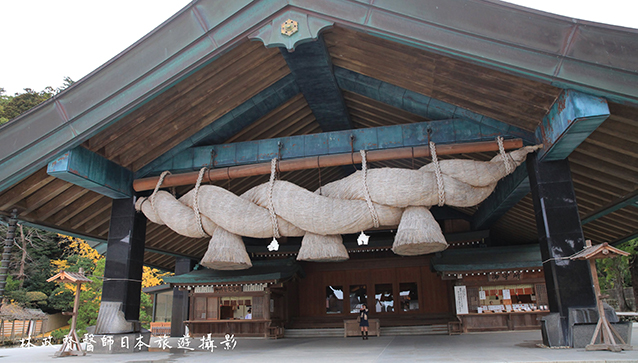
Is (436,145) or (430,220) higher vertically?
(436,145)

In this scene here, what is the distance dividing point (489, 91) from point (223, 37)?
11.0ft

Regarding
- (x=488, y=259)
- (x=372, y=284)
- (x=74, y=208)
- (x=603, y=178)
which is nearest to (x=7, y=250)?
(x=74, y=208)

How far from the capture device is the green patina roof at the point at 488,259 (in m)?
10.4

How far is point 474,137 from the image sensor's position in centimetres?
586

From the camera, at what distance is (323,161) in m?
6.12

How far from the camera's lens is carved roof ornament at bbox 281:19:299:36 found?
459cm

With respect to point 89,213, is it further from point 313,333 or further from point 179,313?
point 179,313

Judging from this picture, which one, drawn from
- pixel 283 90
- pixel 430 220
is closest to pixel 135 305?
pixel 283 90

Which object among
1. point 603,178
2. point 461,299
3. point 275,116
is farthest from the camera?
point 461,299

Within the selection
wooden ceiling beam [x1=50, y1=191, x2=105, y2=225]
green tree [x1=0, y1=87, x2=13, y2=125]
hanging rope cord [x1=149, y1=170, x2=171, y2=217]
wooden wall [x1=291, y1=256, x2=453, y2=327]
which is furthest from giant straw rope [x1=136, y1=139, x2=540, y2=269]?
green tree [x1=0, y1=87, x2=13, y2=125]

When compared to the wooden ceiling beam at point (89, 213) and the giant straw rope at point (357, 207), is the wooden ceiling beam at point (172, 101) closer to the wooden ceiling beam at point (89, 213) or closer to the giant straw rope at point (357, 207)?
the giant straw rope at point (357, 207)

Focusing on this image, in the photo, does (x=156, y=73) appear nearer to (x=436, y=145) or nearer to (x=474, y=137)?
(x=436, y=145)

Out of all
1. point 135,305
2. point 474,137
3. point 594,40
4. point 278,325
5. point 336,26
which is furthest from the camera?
point 278,325

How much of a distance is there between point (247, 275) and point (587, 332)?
8330 mm
